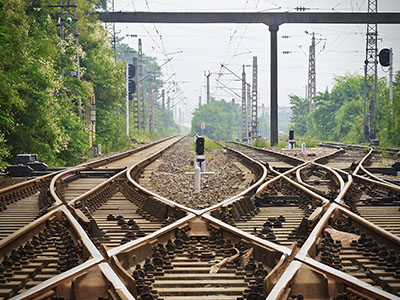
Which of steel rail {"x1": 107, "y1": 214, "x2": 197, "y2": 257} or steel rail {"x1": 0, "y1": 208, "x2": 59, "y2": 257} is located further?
steel rail {"x1": 0, "y1": 208, "x2": 59, "y2": 257}

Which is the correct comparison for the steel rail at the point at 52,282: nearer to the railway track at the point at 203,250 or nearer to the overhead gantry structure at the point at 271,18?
the railway track at the point at 203,250

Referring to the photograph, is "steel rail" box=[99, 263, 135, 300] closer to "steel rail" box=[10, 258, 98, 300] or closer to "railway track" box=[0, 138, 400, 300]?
"railway track" box=[0, 138, 400, 300]

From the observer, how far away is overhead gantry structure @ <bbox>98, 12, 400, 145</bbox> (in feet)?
96.7

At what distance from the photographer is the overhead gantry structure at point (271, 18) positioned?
29.5 m

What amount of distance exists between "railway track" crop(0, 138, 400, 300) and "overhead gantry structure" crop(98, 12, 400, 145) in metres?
22.1

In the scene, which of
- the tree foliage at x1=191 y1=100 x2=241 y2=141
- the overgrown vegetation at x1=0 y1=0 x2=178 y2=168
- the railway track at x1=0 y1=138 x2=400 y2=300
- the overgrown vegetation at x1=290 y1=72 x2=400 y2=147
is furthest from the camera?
the tree foliage at x1=191 y1=100 x2=241 y2=141

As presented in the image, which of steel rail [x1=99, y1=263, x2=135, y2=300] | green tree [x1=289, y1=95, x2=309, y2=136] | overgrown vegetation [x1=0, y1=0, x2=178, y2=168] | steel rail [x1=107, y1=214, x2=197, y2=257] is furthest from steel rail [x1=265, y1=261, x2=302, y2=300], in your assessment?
green tree [x1=289, y1=95, x2=309, y2=136]

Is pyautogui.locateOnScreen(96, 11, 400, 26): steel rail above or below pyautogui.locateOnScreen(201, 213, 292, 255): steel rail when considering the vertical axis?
above

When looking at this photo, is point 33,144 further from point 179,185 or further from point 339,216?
point 339,216

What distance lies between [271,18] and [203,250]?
26.3 metres

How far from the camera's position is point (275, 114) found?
102 ft

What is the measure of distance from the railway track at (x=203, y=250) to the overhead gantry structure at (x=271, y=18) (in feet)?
72.6

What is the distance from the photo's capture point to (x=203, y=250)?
16.4 ft

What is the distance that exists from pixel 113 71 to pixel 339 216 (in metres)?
25.1
